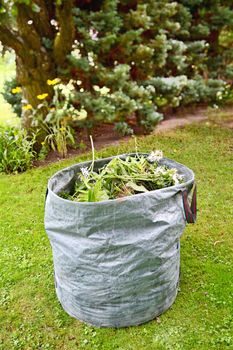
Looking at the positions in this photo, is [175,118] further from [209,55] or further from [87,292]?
[87,292]

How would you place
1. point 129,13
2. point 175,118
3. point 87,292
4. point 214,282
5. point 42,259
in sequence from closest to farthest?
point 87,292 < point 214,282 < point 42,259 < point 129,13 < point 175,118

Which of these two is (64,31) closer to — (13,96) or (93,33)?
(93,33)

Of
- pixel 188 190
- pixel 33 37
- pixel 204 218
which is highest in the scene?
pixel 33 37

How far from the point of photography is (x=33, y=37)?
3758 mm

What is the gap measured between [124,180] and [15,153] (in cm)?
207

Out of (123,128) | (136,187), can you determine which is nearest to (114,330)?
(136,187)

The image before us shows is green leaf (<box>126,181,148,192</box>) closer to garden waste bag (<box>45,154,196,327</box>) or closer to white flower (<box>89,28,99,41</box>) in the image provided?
garden waste bag (<box>45,154,196,327</box>)

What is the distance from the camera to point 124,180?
1.89 metres

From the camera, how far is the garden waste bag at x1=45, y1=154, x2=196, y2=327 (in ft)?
5.37

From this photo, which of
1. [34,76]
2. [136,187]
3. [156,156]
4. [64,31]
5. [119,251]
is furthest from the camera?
[34,76]

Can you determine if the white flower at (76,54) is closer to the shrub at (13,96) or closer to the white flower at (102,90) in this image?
the white flower at (102,90)

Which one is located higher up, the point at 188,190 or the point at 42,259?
the point at 188,190

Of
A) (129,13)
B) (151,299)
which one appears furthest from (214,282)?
(129,13)

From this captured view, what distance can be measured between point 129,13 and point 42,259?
3.04 metres
